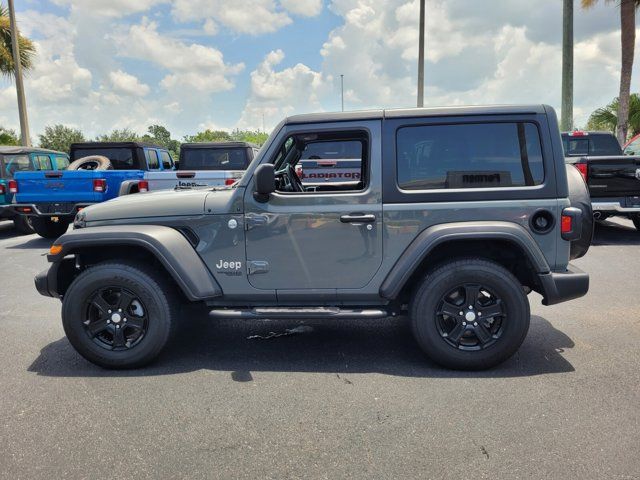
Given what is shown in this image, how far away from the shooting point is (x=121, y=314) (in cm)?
386

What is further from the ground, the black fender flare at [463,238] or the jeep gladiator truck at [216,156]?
the jeep gladiator truck at [216,156]

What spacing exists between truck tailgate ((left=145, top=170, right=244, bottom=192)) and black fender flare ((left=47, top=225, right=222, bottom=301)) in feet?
15.2

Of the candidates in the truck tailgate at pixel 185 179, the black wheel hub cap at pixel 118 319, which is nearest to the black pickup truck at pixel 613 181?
the truck tailgate at pixel 185 179

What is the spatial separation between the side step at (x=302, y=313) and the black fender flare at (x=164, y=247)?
0.23 meters

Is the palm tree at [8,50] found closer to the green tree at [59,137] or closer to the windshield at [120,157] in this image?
the windshield at [120,157]

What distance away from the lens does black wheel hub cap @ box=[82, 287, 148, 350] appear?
3.85 m

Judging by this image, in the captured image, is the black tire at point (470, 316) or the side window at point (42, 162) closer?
the black tire at point (470, 316)

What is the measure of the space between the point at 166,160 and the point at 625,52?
1387cm

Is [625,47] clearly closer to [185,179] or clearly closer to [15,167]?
→ [185,179]

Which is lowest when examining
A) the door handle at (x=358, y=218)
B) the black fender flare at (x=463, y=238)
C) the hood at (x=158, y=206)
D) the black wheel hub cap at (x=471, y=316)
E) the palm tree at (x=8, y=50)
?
the black wheel hub cap at (x=471, y=316)

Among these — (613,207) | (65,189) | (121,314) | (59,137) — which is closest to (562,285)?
(121,314)

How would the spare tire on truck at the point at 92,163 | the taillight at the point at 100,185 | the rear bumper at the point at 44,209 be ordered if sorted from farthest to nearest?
the spare tire on truck at the point at 92,163 < the rear bumper at the point at 44,209 < the taillight at the point at 100,185

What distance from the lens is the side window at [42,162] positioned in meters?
11.9

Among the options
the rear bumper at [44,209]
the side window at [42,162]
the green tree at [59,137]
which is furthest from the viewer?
the green tree at [59,137]
